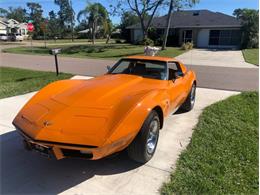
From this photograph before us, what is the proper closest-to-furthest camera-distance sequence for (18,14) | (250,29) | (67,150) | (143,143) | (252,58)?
(67,150)
(143,143)
(252,58)
(250,29)
(18,14)

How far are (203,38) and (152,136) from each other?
32.8m

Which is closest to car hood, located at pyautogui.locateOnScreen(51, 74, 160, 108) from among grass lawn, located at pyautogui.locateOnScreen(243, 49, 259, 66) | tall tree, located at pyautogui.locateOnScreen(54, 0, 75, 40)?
grass lawn, located at pyautogui.locateOnScreen(243, 49, 259, 66)

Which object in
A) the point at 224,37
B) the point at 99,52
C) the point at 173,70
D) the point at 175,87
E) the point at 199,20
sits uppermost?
the point at 199,20

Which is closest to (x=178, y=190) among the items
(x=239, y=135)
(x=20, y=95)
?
(x=239, y=135)

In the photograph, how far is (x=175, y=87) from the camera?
4.62 meters

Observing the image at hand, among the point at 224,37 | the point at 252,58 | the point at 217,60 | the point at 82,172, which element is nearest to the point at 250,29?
the point at 224,37

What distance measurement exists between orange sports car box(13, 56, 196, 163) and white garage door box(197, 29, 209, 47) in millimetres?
31347

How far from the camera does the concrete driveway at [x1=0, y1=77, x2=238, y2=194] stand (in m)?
3.04

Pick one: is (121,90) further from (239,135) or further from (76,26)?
(76,26)

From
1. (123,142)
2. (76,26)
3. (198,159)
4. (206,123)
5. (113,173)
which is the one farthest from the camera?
(76,26)

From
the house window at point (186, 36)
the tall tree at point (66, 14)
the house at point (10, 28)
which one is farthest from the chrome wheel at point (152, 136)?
the tall tree at point (66, 14)

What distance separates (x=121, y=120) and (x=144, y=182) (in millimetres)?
845

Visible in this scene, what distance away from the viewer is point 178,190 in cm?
301

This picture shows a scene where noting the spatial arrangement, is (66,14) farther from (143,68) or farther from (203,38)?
(143,68)
